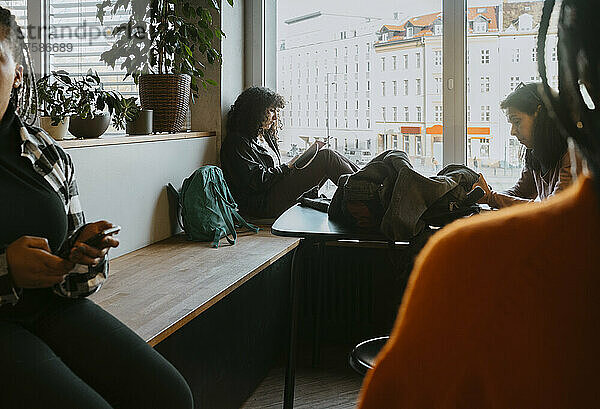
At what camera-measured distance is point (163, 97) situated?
10.4 feet

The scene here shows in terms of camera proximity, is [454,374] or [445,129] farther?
[445,129]

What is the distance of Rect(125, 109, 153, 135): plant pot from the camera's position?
2982 mm

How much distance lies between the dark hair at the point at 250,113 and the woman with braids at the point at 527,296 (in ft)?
10.5

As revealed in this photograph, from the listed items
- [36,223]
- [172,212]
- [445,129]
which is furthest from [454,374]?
[445,129]

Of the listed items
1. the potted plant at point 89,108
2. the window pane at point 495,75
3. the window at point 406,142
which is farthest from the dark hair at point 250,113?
the window pane at point 495,75

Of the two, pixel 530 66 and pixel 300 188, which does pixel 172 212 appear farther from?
pixel 530 66

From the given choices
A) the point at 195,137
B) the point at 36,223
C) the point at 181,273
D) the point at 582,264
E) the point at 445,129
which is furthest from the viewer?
the point at 445,129

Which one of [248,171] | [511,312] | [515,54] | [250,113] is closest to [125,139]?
[248,171]

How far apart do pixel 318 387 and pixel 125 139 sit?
1.28m

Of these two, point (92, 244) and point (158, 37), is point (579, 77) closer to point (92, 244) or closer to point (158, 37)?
point (92, 244)

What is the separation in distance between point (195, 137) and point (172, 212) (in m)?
0.45

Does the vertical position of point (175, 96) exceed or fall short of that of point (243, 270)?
it exceeds it

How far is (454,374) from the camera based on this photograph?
0.38 m

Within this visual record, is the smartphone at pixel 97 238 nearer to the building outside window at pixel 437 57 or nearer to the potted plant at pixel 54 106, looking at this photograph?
the potted plant at pixel 54 106
